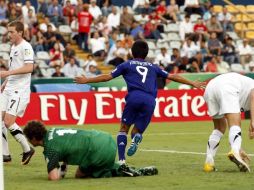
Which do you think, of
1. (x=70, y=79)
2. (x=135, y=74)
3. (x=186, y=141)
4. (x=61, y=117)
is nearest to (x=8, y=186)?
(x=135, y=74)

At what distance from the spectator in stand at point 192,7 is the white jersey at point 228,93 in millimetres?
24023

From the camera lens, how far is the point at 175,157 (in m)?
16.8

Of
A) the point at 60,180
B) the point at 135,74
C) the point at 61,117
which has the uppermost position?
the point at 135,74

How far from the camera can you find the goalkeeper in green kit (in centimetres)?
1280

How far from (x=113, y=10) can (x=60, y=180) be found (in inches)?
907

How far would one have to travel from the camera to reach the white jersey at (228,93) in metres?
13.9

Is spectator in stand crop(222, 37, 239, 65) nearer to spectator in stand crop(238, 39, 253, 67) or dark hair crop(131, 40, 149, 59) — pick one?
spectator in stand crop(238, 39, 253, 67)

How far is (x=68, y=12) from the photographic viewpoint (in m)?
34.9

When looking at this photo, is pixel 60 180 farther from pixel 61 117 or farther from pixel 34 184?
pixel 61 117

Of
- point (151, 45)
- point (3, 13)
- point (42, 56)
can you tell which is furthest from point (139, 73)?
point (151, 45)

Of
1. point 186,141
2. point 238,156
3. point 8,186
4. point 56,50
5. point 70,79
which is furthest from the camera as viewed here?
point 56,50

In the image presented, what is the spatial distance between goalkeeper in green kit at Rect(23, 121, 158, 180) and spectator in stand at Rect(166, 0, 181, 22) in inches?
961

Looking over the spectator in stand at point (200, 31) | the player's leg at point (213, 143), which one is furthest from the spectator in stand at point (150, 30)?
the player's leg at point (213, 143)

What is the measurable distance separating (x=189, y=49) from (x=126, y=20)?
249 centimetres
